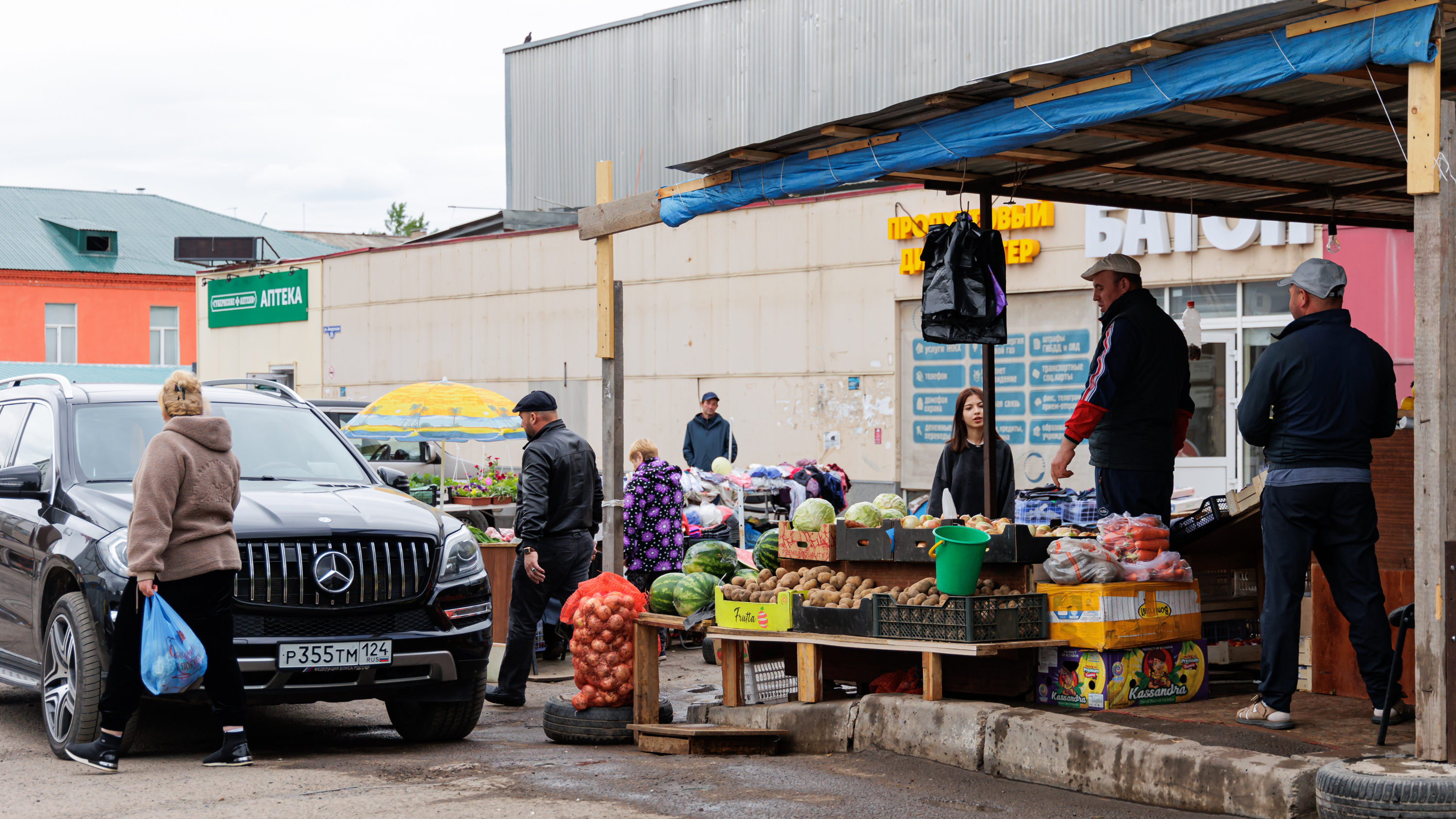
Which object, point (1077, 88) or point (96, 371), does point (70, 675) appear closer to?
point (1077, 88)

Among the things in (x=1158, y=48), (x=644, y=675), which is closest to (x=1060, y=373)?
(x=644, y=675)

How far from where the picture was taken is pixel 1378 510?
685 centimetres

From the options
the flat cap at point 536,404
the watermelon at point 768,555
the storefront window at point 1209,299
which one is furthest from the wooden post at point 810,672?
the storefront window at point 1209,299

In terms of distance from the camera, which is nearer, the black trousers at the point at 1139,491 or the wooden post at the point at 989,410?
the black trousers at the point at 1139,491

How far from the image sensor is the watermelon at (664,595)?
7.88 m

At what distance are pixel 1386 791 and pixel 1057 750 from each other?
1579 millimetres

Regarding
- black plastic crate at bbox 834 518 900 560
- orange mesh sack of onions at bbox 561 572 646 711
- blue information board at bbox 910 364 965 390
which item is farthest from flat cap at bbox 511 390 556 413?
blue information board at bbox 910 364 965 390

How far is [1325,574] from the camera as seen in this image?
6012mm

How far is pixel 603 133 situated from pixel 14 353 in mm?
31039

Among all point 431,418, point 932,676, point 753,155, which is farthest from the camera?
point 431,418

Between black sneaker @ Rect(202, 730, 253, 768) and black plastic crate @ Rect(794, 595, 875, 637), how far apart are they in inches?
109

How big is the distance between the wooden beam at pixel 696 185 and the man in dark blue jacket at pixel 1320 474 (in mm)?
3377

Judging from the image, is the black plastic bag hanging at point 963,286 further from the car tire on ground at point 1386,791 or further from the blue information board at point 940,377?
the blue information board at point 940,377

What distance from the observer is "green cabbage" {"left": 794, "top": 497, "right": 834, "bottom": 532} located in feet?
24.8
